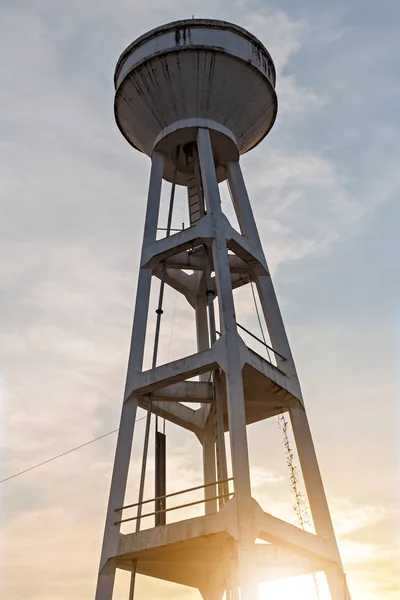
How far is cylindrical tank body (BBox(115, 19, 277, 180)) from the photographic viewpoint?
2173 cm

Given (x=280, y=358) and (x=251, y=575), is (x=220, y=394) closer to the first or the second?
(x=280, y=358)

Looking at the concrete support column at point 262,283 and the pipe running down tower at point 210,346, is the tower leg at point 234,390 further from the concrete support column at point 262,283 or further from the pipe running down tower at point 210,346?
the concrete support column at point 262,283

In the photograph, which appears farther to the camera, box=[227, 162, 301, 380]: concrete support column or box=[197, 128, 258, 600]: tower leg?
box=[227, 162, 301, 380]: concrete support column

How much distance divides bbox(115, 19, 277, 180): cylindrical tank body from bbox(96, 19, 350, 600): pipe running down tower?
4 cm

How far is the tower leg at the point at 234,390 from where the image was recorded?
14.3 m

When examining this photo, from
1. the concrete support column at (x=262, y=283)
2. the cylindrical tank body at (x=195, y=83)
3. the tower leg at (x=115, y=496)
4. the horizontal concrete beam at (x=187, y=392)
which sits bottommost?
the tower leg at (x=115, y=496)

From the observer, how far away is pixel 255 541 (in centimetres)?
1474

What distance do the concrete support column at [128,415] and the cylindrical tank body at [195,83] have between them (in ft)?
5.55

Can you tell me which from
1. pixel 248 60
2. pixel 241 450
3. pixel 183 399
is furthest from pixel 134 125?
pixel 241 450

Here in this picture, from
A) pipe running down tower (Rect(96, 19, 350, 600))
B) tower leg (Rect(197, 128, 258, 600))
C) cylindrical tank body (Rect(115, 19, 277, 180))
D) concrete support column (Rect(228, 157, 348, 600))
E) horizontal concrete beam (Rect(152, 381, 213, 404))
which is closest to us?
tower leg (Rect(197, 128, 258, 600))

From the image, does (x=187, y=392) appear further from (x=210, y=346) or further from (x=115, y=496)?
(x=115, y=496)

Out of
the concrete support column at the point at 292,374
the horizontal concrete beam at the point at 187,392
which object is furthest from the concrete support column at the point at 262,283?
the horizontal concrete beam at the point at 187,392

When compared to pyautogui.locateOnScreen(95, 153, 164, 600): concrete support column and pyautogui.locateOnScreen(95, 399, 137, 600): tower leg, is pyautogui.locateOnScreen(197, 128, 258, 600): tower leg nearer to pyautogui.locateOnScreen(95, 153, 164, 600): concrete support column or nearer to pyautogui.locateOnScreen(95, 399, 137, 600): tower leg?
pyautogui.locateOnScreen(95, 153, 164, 600): concrete support column

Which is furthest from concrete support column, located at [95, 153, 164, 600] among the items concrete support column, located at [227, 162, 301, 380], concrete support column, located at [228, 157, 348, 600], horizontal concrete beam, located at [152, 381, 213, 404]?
concrete support column, located at [228, 157, 348, 600]
